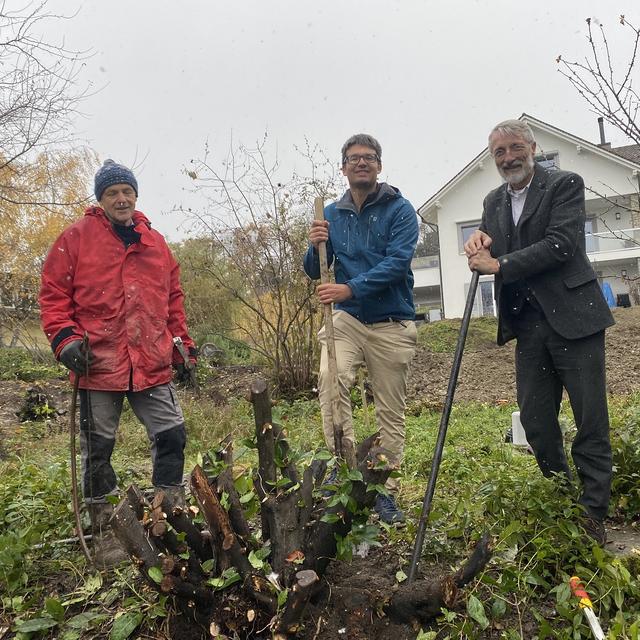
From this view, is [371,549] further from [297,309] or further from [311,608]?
[297,309]

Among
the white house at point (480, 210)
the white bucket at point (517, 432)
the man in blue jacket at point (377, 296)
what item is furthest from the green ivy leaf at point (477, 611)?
the white house at point (480, 210)

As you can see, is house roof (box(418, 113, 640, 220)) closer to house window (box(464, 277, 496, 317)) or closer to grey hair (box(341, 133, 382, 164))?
house window (box(464, 277, 496, 317))

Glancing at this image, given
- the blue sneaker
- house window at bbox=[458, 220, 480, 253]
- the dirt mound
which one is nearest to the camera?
the blue sneaker

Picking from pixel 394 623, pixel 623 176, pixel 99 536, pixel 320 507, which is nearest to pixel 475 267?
pixel 320 507

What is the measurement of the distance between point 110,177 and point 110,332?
2.73 feet

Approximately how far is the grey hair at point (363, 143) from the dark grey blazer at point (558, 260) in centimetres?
95

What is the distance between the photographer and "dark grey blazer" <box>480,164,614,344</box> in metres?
3.03

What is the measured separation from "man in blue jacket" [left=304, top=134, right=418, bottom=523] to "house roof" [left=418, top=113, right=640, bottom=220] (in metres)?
18.8

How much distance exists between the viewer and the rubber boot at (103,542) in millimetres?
3092

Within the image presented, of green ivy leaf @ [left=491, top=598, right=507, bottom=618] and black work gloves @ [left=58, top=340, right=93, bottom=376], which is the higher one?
black work gloves @ [left=58, top=340, right=93, bottom=376]

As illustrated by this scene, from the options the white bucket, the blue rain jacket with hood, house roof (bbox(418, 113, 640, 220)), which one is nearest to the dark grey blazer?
the blue rain jacket with hood

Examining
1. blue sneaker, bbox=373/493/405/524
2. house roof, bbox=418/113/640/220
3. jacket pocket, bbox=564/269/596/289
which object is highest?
house roof, bbox=418/113/640/220

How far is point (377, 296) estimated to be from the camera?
370 cm

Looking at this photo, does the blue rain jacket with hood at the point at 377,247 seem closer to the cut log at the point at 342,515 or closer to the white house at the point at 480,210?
the cut log at the point at 342,515
